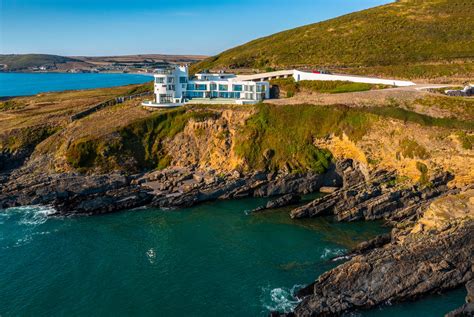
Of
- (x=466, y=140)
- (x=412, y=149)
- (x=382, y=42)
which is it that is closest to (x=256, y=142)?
(x=412, y=149)

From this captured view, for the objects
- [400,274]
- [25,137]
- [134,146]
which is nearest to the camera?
[400,274]

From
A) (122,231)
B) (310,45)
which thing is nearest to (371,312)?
(122,231)

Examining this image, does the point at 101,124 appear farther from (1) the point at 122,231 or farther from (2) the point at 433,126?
(2) the point at 433,126

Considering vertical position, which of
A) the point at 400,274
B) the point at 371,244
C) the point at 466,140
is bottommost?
the point at 371,244

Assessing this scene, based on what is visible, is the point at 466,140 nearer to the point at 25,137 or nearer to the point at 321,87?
the point at 321,87

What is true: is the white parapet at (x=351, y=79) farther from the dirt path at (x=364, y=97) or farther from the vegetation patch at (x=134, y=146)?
the vegetation patch at (x=134, y=146)

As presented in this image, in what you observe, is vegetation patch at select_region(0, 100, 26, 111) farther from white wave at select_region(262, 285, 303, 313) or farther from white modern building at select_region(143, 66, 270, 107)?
white wave at select_region(262, 285, 303, 313)
